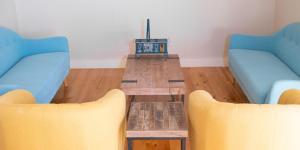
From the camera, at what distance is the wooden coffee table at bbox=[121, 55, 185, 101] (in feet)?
9.12

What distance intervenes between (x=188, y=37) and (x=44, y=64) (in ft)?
6.63

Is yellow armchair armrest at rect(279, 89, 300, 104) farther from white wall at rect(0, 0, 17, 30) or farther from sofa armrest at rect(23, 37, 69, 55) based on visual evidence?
white wall at rect(0, 0, 17, 30)

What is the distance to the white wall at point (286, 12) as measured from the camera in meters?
3.80

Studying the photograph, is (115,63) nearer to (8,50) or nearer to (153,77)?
(8,50)

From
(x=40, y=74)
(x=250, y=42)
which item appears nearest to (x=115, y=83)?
(x=40, y=74)

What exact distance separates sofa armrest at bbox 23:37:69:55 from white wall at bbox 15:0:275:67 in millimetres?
641

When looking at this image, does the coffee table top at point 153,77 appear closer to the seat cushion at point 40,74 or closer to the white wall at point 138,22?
the seat cushion at point 40,74

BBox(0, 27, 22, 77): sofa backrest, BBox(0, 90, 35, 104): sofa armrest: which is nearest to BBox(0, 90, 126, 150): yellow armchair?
BBox(0, 90, 35, 104): sofa armrest

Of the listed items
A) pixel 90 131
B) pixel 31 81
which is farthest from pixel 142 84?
pixel 90 131

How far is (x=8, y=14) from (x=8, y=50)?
96cm

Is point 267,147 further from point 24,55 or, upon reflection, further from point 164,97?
point 24,55

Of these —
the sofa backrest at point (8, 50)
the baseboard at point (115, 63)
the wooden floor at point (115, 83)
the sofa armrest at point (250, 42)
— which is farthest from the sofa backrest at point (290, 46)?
the sofa backrest at point (8, 50)

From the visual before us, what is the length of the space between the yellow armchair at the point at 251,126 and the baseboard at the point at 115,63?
3.00 m

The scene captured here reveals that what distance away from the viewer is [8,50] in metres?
3.45
